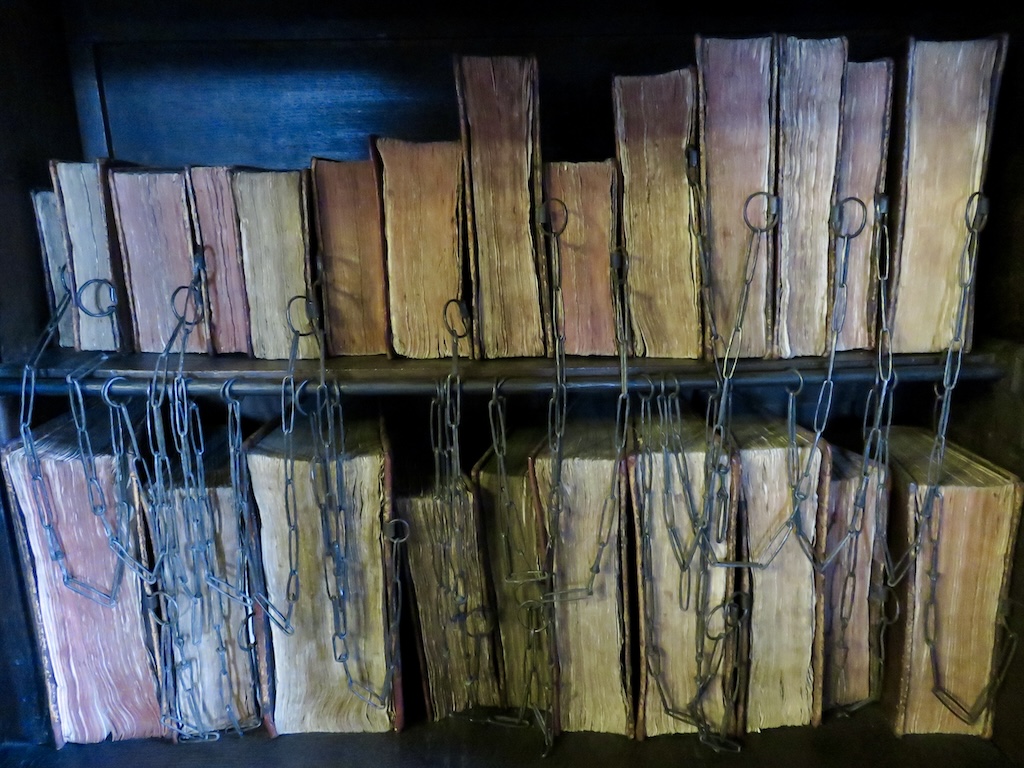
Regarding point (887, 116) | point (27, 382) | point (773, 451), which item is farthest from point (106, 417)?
point (887, 116)

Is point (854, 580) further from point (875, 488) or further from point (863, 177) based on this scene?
point (863, 177)

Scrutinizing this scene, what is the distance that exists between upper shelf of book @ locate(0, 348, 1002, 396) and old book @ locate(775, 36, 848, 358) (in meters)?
0.04

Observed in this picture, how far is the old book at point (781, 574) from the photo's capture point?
2.52ft

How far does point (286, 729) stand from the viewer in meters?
0.85

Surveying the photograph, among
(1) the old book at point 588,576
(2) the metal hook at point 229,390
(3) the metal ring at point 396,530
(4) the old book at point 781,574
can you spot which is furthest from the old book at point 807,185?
(2) the metal hook at point 229,390

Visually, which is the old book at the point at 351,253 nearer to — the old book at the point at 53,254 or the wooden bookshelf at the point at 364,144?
the wooden bookshelf at the point at 364,144

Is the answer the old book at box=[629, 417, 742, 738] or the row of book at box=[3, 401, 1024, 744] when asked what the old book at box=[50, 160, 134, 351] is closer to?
the row of book at box=[3, 401, 1024, 744]

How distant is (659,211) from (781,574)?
1.34 feet

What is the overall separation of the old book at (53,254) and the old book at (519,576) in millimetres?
495

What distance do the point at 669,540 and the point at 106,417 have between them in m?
0.68

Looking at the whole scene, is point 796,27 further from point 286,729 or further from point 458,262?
point 286,729

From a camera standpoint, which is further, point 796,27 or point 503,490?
point 796,27

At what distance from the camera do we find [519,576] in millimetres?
824

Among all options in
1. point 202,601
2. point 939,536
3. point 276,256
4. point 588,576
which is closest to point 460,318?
point 276,256
